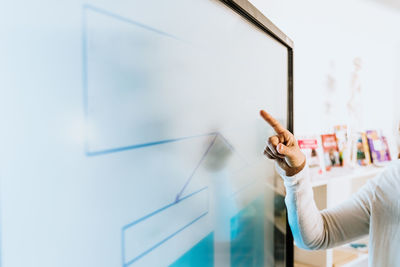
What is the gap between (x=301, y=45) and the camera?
5.16 ft

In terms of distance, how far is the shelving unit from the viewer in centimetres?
148

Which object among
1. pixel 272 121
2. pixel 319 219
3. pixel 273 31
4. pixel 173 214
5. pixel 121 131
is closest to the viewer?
pixel 121 131

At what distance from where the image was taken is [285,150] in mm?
803

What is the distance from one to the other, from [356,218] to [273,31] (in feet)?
2.46

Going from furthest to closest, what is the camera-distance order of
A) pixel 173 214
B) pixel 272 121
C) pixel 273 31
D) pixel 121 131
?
1. pixel 273 31
2. pixel 272 121
3. pixel 173 214
4. pixel 121 131

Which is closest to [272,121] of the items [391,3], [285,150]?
[285,150]

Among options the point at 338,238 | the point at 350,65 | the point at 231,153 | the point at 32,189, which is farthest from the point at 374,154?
the point at 32,189

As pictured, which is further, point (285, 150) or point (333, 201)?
point (333, 201)

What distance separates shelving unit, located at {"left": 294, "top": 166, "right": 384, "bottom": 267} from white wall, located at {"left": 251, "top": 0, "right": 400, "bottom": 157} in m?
0.30

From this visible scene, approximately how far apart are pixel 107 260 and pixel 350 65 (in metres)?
2.14

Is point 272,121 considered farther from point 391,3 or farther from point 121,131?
point 391,3

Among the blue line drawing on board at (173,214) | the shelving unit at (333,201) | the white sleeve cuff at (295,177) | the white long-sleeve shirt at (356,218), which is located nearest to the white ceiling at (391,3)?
the shelving unit at (333,201)

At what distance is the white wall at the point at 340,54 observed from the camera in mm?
1551

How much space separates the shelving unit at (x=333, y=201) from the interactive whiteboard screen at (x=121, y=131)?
955mm
